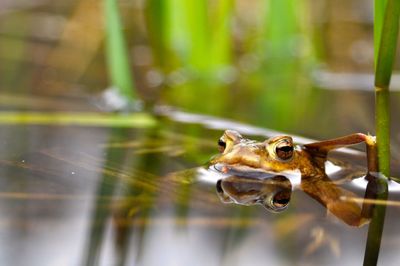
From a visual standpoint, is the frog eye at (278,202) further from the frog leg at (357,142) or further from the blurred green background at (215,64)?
the blurred green background at (215,64)

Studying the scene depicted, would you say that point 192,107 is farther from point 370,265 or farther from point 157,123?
point 370,265

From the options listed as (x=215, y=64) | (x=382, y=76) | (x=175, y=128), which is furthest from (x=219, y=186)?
(x=215, y=64)

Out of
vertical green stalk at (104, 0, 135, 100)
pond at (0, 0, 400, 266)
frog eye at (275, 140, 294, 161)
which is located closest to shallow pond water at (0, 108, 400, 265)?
pond at (0, 0, 400, 266)

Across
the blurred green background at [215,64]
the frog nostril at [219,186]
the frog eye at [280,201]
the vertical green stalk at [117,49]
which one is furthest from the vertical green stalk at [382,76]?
the vertical green stalk at [117,49]

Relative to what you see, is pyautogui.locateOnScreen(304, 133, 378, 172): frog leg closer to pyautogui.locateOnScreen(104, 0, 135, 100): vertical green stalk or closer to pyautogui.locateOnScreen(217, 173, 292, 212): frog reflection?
pyautogui.locateOnScreen(217, 173, 292, 212): frog reflection

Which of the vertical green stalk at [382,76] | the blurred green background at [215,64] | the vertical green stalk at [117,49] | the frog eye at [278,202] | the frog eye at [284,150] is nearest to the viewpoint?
the vertical green stalk at [382,76]

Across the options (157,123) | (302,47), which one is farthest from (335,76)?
(157,123)
